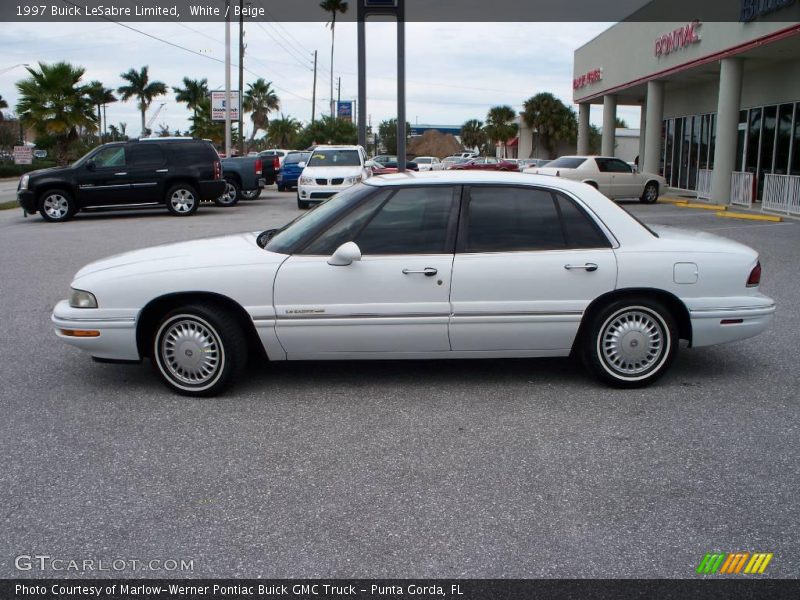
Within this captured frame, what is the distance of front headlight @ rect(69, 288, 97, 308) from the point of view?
206 inches

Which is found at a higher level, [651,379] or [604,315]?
[604,315]

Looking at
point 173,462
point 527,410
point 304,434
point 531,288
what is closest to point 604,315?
point 531,288

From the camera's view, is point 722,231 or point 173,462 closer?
point 173,462

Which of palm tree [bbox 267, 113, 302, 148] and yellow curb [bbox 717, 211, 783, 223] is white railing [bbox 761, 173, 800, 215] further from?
palm tree [bbox 267, 113, 302, 148]

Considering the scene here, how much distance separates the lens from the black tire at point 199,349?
204 inches

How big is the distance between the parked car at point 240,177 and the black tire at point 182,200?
10.7ft

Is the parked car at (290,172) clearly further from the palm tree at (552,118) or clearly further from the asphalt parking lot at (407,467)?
the palm tree at (552,118)

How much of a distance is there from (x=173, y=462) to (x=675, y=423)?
2942mm

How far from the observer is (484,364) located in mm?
6105

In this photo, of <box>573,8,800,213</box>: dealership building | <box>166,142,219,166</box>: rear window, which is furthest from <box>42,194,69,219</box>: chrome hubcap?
<box>573,8,800,213</box>: dealership building

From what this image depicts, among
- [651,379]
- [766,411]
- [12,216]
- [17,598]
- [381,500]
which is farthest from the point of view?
[12,216]

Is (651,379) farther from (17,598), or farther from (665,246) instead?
(17,598)

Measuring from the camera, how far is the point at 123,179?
18.8 m

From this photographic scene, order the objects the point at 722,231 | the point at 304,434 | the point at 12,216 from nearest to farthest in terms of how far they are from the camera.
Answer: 1. the point at 304,434
2. the point at 722,231
3. the point at 12,216
